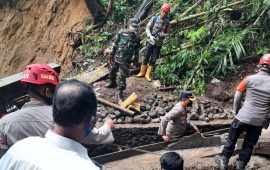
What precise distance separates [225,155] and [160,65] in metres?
4.39

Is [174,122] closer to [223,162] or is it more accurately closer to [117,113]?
[223,162]

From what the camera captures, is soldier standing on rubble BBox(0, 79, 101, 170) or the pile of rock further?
the pile of rock

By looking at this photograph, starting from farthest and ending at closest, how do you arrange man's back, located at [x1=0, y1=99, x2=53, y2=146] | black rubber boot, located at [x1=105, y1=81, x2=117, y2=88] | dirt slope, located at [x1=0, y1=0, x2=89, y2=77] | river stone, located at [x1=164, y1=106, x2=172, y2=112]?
dirt slope, located at [x1=0, y1=0, x2=89, y2=77] → black rubber boot, located at [x1=105, y1=81, x2=117, y2=88] → river stone, located at [x1=164, y1=106, x2=172, y2=112] → man's back, located at [x1=0, y1=99, x2=53, y2=146]

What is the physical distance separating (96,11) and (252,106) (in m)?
8.63

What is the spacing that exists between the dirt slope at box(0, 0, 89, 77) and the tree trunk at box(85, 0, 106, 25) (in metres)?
0.50

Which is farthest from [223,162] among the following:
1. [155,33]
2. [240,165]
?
[155,33]

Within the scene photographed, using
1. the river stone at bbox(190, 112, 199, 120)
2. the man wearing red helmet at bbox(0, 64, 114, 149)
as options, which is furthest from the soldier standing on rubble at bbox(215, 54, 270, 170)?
the man wearing red helmet at bbox(0, 64, 114, 149)

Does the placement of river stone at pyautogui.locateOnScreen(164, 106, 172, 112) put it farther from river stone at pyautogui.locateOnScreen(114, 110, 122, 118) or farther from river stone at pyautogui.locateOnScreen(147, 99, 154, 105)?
river stone at pyautogui.locateOnScreen(114, 110, 122, 118)

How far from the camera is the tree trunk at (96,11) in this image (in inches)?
536

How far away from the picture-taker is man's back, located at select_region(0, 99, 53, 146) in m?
3.14

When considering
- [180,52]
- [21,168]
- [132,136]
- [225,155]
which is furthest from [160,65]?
[21,168]

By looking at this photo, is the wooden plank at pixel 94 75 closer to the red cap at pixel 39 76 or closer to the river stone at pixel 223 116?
the river stone at pixel 223 116

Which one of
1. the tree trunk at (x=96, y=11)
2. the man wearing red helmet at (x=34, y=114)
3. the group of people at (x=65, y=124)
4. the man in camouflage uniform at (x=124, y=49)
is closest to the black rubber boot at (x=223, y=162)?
the group of people at (x=65, y=124)

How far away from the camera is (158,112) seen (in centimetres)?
868
